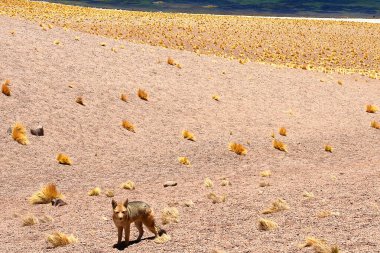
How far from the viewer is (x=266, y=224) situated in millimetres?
11258

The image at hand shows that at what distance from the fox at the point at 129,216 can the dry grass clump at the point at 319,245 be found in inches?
116

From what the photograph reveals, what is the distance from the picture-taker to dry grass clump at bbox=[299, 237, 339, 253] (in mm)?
9268

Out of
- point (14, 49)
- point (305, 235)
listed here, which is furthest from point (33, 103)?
point (305, 235)

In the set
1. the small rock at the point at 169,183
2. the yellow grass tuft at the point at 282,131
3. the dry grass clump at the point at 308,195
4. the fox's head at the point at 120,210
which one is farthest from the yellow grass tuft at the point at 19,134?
the yellow grass tuft at the point at 282,131

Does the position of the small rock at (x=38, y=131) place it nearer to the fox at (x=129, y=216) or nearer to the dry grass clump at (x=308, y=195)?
the fox at (x=129, y=216)

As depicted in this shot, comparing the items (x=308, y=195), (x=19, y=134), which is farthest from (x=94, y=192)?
(x=308, y=195)

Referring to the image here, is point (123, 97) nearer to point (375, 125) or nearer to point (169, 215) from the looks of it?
point (375, 125)

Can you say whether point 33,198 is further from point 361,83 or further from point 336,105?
point 361,83

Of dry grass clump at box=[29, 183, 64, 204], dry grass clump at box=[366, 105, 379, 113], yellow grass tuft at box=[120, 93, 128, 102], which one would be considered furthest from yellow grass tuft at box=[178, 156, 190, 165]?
dry grass clump at box=[366, 105, 379, 113]

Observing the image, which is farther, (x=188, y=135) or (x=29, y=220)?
(x=188, y=135)

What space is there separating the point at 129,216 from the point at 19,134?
1003cm

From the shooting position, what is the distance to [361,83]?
38438 mm

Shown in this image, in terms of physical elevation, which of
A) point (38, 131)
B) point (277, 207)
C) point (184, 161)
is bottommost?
point (184, 161)

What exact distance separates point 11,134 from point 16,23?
63.5 ft
